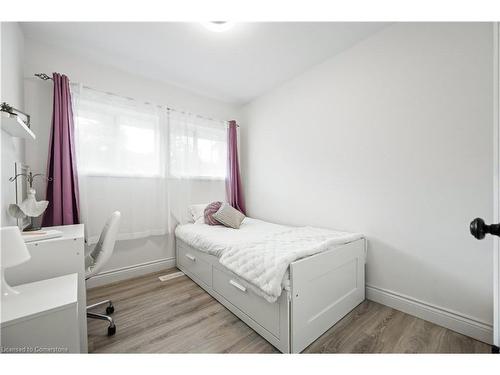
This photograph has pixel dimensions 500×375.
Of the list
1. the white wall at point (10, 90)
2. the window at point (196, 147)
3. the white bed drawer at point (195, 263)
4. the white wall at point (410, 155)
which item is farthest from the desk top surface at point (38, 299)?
the white wall at point (410, 155)

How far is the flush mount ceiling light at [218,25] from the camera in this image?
1.67 metres

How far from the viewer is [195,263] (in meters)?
2.27

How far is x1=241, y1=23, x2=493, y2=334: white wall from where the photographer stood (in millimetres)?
1410

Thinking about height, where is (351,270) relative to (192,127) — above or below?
below

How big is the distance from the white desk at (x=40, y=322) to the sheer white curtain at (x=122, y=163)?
1303mm

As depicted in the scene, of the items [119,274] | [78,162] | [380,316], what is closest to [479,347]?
[380,316]

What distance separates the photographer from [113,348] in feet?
4.37

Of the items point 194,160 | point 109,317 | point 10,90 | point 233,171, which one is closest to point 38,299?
point 109,317

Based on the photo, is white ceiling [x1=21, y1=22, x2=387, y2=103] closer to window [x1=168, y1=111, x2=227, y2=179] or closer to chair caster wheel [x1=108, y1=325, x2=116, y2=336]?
window [x1=168, y1=111, x2=227, y2=179]

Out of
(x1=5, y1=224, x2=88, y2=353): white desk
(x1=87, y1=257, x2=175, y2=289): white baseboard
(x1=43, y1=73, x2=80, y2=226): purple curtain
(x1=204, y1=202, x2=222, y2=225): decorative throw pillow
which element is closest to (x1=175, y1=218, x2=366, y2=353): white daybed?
(x1=204, y1=202, x2=222, y2=225): decorative throw pillow

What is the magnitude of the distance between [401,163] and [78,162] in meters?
3.11

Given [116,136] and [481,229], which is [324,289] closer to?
[481,229]

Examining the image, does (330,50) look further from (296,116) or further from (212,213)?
(212,213)

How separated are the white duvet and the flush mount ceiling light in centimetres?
186
